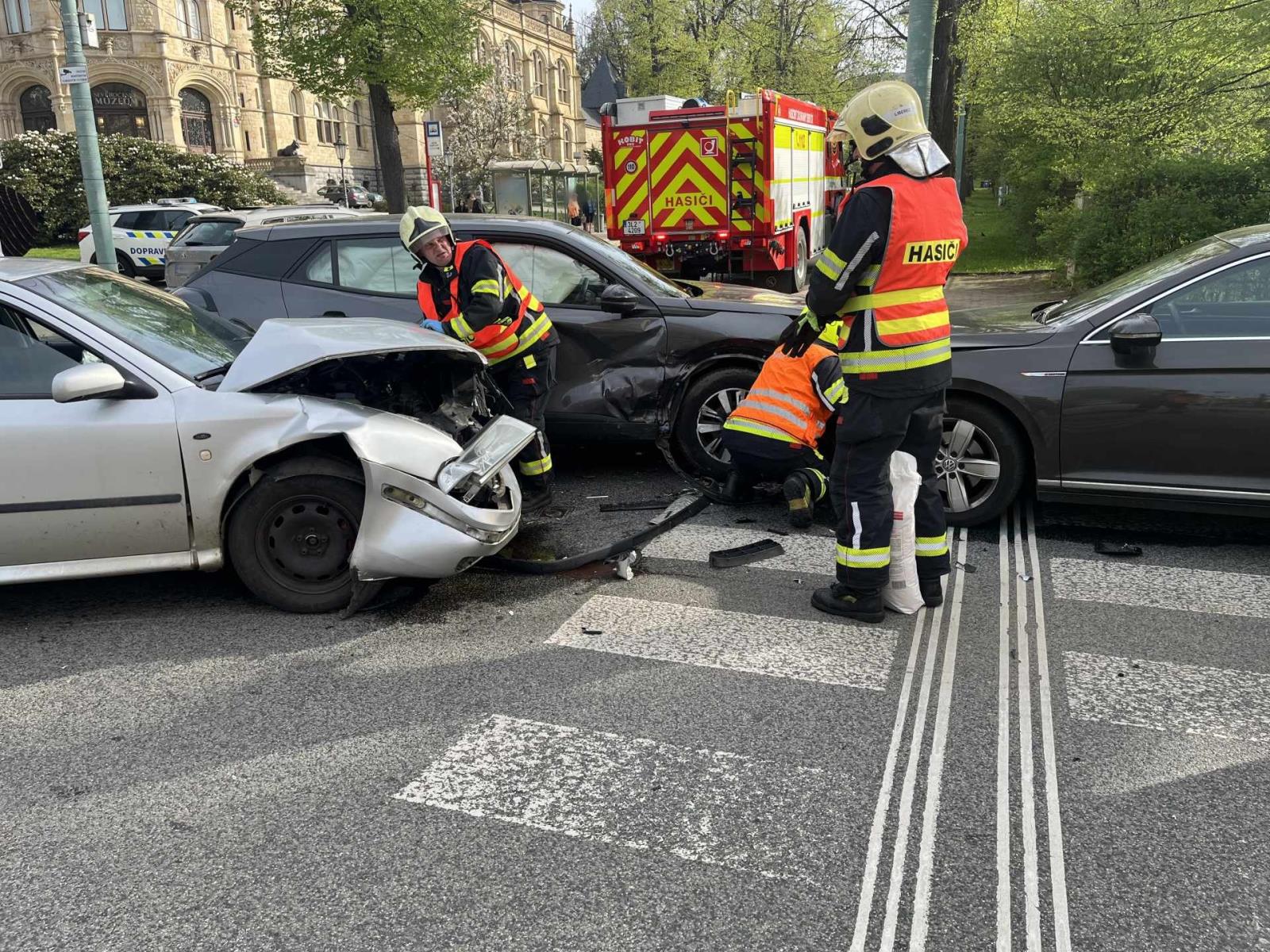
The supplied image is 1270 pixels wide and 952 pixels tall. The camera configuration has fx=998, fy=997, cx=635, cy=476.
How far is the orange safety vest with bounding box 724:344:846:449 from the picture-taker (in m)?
5.26

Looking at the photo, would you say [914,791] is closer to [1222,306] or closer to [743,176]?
[1222,306]

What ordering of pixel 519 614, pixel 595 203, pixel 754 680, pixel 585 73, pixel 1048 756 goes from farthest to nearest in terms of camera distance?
pixel 585 73
pixel 595 203
pixel 519 614
pixel 754 680
pixel 1048 756

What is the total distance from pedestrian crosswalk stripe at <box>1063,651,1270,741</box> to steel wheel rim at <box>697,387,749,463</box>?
2.63 metres

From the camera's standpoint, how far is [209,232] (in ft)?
58.0

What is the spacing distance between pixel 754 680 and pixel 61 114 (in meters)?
50.3

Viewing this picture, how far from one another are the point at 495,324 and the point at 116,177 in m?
33.8

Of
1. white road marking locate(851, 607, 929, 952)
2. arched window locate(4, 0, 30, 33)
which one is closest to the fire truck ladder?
white road marking locate(851, 607, 929, 952)

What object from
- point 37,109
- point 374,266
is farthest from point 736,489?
point 37,109

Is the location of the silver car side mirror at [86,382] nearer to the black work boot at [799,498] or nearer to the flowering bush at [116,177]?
the black work boot at [799,498]

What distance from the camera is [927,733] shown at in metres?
3.30

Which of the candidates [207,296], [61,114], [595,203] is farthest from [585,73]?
[207,296]

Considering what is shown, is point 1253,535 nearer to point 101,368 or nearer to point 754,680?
point 754,680

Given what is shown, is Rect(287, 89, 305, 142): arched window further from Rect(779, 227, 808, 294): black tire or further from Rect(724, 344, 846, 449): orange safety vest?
Rect(724, 344, 846, 449): orange safety vest

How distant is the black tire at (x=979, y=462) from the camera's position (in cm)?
510
